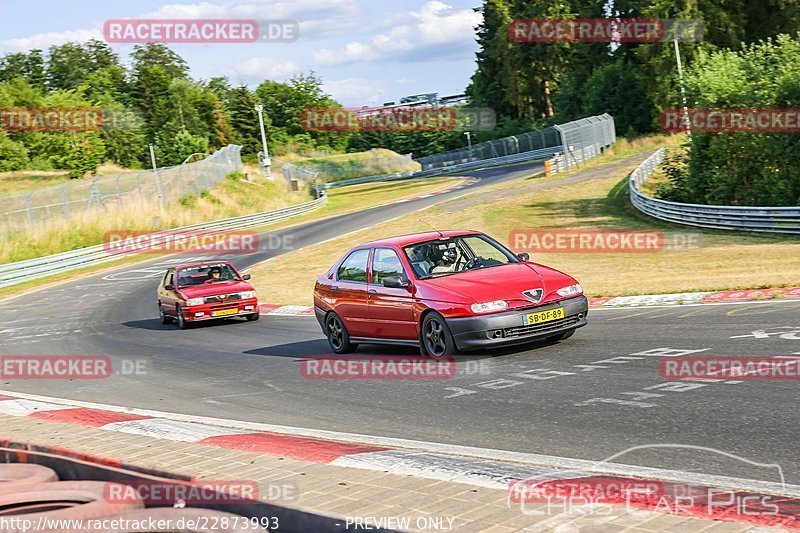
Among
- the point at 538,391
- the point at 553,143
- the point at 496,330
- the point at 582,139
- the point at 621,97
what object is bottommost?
the point at 538,391

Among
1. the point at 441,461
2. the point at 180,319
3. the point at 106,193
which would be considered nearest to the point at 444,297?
the point at 441,461

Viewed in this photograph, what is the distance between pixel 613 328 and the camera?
14.0 m

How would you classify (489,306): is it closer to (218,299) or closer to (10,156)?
(218,299)

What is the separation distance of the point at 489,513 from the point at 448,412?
4184 millimetres

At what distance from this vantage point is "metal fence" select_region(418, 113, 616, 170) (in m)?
60.8

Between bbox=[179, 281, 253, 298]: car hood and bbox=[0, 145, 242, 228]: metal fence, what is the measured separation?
25.6m

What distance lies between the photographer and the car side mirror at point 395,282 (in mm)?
13234

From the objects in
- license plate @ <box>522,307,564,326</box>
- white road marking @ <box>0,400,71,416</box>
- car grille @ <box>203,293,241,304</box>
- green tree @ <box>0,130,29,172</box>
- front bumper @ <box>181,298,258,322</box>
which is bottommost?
front bumper @ <box>181,298,258,322</box>

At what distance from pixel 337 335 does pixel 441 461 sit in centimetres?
807

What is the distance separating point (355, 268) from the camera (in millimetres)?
14539

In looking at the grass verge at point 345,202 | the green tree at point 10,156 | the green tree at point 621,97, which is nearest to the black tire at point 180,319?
the grass verge at point 345,202

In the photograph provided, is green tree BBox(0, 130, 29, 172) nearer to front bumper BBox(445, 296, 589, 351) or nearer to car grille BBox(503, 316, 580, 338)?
front bumper BBox(445, 296, 589, 351)

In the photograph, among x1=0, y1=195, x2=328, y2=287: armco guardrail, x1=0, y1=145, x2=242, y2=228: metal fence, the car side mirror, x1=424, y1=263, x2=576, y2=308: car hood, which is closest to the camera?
x1=424, y1=263, x2=576, y2=308: car hood

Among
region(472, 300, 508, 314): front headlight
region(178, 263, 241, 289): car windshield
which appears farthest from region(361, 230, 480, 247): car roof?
region(178, 263, 241, 289): car windshield
